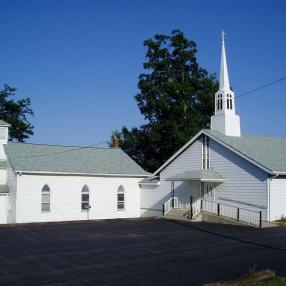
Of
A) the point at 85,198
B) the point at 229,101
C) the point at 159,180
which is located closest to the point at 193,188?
the point at 159,180

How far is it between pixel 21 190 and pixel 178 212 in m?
11.2

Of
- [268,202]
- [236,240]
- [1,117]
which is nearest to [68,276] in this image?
[236,240]

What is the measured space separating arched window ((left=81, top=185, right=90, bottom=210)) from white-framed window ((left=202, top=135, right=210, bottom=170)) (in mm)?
9642

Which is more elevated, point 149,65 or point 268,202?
point 149,65

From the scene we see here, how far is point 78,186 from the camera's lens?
3588cm

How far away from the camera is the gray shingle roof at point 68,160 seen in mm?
34719

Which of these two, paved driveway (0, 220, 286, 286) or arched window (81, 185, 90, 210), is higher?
arched window (81, 185, 90, 210)

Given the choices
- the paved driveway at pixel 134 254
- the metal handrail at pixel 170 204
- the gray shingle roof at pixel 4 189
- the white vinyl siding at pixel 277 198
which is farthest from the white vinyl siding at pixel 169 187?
the gray shingle roof at pixel 4 189

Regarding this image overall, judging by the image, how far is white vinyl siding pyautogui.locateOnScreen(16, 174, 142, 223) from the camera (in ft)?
108

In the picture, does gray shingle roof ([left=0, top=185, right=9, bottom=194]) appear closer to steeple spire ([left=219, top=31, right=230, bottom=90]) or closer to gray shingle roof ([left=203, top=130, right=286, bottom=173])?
gray shingle roof ([left=203, top=130, right=286, bottom=173])

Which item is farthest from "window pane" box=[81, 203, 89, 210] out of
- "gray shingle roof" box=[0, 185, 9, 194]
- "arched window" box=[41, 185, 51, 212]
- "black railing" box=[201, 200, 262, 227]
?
"black railing" box=[201, 200, 262, 227]

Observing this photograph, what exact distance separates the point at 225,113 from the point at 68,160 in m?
13.2

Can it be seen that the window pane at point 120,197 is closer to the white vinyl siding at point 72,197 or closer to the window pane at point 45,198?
the white vinyl siding at point 72,197

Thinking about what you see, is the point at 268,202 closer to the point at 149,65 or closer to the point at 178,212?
the point at 178,212
